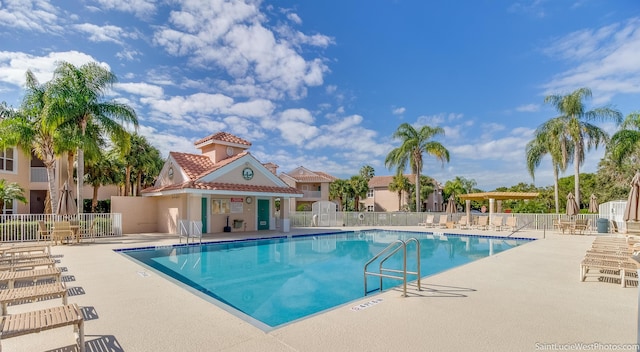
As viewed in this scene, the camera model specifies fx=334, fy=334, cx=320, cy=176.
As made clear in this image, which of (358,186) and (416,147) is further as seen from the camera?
(358,186)

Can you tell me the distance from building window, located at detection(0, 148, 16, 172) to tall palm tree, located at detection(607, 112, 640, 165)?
42.5 metres

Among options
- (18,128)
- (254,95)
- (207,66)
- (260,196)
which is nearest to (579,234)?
(260,196)

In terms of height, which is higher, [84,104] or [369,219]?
[84,104]

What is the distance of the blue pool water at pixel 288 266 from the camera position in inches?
298

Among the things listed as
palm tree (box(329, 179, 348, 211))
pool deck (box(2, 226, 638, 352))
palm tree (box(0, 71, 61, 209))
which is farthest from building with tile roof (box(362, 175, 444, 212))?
pool deck (box(2, 226, 638, 352))

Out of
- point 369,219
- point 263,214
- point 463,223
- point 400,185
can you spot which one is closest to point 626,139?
point 463,223

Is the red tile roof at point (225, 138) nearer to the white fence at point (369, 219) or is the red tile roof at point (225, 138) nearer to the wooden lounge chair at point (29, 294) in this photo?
the white fence at point (369, 219)

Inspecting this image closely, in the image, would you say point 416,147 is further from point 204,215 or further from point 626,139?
point 204,215

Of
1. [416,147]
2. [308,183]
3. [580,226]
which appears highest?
[416,147]

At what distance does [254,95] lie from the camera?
974 inches

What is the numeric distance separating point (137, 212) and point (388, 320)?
756 inches

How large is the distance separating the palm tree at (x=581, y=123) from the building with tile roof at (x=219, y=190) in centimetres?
2179

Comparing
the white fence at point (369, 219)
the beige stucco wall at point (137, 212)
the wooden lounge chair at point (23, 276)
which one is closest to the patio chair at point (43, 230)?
the beige stucco wall at point (137, 212)

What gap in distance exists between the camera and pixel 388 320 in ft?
16.1
